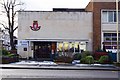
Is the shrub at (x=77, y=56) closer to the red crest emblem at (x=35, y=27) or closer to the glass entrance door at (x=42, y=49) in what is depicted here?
the glass entrance door at (x=42, y=49)

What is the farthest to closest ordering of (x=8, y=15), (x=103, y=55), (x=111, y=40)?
(x=8, y=15) → (x=111, y=40) → (x=103, y=55)

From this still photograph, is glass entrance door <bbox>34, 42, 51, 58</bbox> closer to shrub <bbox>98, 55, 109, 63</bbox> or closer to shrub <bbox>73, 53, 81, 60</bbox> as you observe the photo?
shrub <bbox>73, 53, 81, 60</bbox>

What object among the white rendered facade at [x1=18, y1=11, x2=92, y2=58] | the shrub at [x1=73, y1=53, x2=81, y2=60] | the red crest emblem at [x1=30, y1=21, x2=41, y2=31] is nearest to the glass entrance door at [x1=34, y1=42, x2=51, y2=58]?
the white rendered facade at [x1=18, y1=11, x2=92, y2=58]

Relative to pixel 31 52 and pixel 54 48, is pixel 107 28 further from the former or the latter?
pixel 31 52

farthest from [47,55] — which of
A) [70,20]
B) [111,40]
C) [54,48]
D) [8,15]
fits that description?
[8,15]

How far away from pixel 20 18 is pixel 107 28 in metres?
13.3

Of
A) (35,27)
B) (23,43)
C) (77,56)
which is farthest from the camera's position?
(23,43)

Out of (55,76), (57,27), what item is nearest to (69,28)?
(57,27)

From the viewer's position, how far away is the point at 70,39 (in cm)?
5147

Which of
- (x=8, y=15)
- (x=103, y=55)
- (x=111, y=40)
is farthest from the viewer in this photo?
(x=8, y=15)

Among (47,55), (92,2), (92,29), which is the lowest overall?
(47,55)

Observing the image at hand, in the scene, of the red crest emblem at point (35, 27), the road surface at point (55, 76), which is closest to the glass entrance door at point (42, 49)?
the red crest emblem at point (35, 27)

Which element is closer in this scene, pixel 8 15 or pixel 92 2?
pixel 92 2

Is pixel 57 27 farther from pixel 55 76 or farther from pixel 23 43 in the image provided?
pixel 55 76
